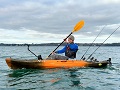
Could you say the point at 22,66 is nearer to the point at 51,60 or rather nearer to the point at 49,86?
the point at 51,60

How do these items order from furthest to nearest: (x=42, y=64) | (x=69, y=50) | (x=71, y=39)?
(x=69, y=50) → (x=71, y=39) → (x=42, y=64)

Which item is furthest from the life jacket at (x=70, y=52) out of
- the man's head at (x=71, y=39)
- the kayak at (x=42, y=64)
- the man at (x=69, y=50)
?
the kayak at (x=42, y=64)

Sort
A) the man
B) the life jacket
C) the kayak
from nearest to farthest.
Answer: the kayak → the man → the life jacket

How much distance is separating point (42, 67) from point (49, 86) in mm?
4409

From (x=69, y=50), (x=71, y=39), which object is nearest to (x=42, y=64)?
(x=69, y=50)

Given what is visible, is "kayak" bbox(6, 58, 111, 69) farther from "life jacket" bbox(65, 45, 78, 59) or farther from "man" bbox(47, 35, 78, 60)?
"life jacket" bbox(65, 45, 78, 59)

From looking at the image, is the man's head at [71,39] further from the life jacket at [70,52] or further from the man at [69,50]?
the life jacket at [70,52]

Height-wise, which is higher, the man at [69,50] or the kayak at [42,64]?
the man at [69,50]

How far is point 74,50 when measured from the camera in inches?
572

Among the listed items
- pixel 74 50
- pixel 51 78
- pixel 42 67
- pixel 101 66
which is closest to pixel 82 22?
pixel 74 50

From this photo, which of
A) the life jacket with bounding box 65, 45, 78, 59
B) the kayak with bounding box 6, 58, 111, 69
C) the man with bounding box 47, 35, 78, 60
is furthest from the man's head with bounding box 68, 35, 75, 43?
the kayak with bounding box 6, 58, 111, 69

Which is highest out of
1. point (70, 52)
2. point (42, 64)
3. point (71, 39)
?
point (71, 39)

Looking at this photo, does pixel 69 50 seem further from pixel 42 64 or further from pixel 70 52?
pixel 42 64

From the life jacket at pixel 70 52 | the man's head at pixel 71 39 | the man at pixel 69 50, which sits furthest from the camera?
the life jacket at pixel 70 52
